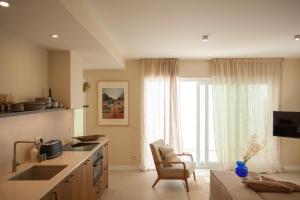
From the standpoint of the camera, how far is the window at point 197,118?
19.0 feet

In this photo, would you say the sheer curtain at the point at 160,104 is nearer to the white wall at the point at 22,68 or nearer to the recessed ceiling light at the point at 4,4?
the white wall at the point at 22,68

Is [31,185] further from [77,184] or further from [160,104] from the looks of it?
[160,104]

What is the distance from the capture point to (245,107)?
18.0 feet

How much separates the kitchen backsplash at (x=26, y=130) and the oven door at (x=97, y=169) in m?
0.70

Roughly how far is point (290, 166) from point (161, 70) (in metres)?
3.83

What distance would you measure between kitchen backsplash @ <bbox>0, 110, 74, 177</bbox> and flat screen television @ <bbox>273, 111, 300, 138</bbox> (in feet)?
14.1

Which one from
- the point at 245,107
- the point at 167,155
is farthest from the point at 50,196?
the point at 245,107

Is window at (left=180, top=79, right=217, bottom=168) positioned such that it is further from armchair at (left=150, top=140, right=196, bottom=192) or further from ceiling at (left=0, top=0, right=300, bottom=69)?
ceiling at (left=0, top=0, right=300, bottom=69)

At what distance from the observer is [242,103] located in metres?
5.50

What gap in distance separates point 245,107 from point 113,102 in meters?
3.12

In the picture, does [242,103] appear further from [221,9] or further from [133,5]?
[133,5]

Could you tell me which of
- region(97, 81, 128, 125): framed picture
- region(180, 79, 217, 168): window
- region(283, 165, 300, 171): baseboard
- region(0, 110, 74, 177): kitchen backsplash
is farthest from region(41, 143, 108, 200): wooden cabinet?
region(283, 165, 300, 171): baseboard

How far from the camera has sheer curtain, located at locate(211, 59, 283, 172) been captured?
5492mm

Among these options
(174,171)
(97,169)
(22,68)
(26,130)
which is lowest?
(174,171)
